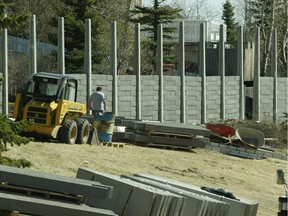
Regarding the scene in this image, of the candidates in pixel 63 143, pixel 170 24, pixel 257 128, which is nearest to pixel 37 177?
pixel 63 143

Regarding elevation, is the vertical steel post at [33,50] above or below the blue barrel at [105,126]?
above

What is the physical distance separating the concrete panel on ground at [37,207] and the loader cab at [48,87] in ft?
47.3

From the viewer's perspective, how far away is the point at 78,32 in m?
49.2

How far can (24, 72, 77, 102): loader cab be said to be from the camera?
1090 inches

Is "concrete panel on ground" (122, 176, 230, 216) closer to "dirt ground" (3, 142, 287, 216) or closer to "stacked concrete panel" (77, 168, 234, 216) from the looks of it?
"stacked concrete panel" (77, 168, 234, 216)

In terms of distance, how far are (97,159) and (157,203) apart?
1094 centimetres

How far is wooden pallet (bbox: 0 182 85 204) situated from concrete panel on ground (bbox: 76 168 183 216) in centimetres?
101

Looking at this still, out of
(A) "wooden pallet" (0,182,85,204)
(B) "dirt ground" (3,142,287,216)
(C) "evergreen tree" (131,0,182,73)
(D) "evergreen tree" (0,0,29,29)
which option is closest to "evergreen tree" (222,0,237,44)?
(C) "evergreen tree" (131,0,182,73)

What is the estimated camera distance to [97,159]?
25.5m

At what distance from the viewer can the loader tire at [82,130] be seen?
1117 inches

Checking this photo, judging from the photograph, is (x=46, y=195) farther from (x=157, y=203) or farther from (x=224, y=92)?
(x=224, y=92)

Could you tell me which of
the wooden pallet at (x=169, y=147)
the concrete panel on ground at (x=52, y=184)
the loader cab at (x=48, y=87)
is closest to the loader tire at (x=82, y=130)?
the loader cab at (x=48, y=87)

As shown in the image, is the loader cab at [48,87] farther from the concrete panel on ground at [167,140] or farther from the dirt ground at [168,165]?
the concrete panel on ground at [167,140]

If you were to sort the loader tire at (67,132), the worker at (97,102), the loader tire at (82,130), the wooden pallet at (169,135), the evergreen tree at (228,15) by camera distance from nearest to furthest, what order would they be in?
the loader tire at (67,132), the loader tire at (82,130), the wooden pallet at (169,135), the worker at (97,102), the evergreen tree at (228,15)
